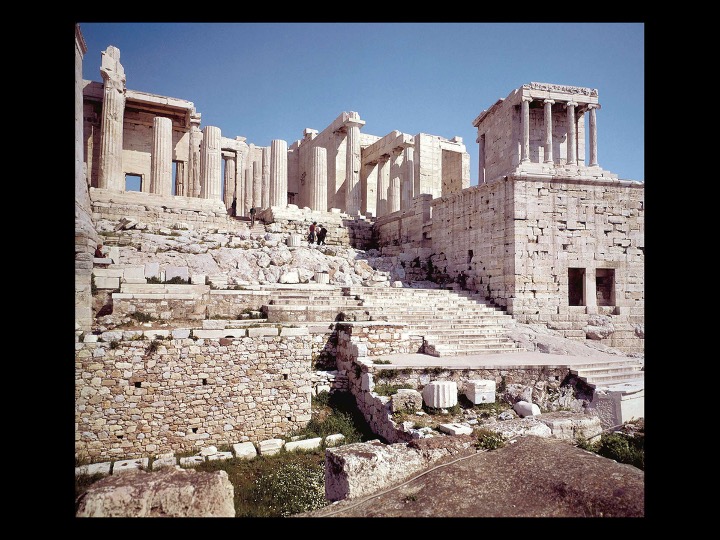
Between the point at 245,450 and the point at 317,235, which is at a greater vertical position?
the point at 317,235

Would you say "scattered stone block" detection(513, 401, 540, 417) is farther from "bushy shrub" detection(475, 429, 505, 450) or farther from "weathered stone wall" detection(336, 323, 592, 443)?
"bushy shrub" detection(475, 429, 505, 450)

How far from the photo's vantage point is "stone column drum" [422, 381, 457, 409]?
746 centimetres

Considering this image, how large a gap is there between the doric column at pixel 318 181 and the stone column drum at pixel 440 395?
17.0 m

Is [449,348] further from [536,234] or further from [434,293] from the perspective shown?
[536,234]

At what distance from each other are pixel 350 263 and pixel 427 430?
10.8 m

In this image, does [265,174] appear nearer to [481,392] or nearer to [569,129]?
[569,129]

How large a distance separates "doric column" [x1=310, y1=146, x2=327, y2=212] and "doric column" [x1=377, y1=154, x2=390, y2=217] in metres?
3.49

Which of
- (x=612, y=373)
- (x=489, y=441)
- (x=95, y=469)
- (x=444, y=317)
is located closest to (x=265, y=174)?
(x=444, y=317)

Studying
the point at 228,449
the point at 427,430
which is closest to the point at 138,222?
the point at 228,449

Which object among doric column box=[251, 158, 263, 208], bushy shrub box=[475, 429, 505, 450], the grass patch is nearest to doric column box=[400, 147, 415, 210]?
doric column box=[251, 158, 263, 208]

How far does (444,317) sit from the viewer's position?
11.9 metres

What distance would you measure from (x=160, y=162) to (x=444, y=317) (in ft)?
52.8
